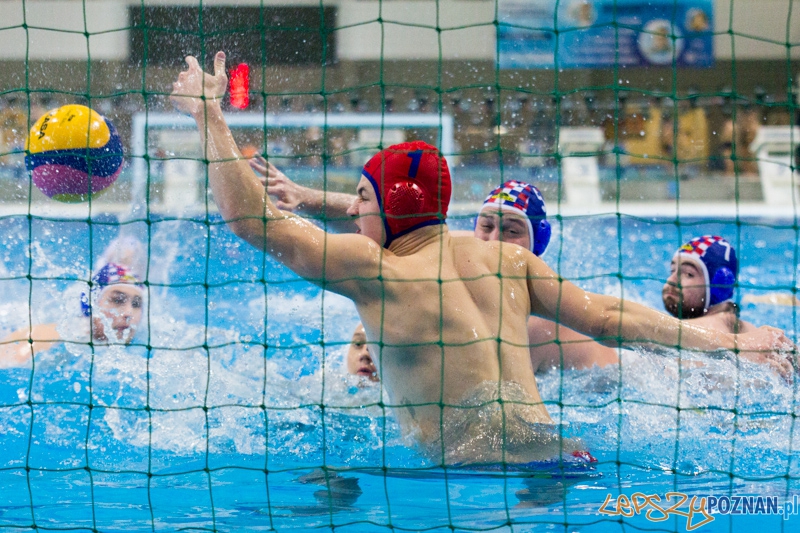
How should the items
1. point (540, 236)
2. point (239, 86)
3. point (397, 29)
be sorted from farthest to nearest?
point (397, 29) → point (540, 236) → point (239, 86)

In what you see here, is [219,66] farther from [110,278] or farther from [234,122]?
[234,122]

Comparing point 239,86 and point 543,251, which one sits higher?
Answer: point 239,86

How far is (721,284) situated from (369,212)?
222 cm

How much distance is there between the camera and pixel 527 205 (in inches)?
157

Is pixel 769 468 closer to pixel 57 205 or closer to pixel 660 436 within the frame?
pixel 660 436

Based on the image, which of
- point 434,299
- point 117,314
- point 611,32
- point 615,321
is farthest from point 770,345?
point 611,32

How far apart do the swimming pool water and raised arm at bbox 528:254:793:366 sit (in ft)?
0.51

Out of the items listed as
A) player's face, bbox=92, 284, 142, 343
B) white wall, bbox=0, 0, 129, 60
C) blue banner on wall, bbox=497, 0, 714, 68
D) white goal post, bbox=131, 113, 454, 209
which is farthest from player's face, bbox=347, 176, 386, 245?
blue banner on wall, bbox=497, 0, 714, 68

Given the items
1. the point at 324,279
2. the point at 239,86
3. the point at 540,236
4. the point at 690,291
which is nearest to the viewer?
the point at 324,279

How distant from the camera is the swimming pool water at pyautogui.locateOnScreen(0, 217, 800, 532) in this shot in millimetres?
2592

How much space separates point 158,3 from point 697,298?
7.80 metres

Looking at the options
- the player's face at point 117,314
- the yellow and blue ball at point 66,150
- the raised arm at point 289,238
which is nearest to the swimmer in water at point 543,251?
the yellow and blue ball at point 66,150

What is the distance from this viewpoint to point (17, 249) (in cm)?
704

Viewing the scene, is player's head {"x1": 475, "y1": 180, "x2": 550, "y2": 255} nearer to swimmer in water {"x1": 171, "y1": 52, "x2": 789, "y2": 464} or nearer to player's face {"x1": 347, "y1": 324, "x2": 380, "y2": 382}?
player's face {"x1": 347, "y1": 324, "x2": 380, "y2": 382}
